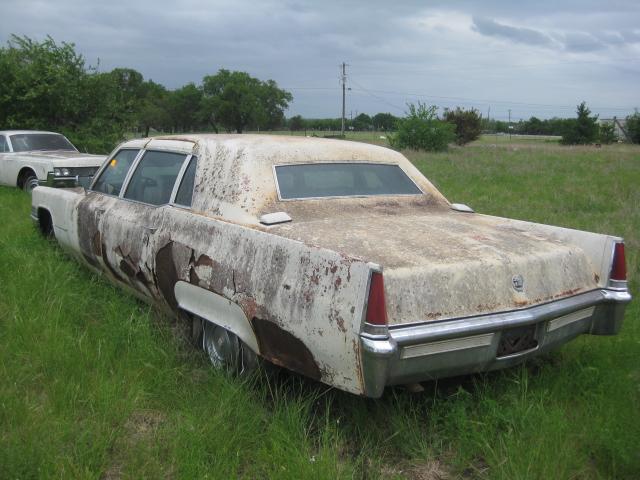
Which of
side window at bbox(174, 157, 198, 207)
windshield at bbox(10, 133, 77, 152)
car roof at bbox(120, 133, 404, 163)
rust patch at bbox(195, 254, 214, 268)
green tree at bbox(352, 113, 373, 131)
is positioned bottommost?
green tree at bbox(352, 113, 373, 131)

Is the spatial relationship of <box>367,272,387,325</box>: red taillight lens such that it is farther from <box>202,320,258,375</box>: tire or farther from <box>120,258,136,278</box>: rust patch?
<box>120,258,136,278</box>: rust patch

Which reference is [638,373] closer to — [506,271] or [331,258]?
[506,271]

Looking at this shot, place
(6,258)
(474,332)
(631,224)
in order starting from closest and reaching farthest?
1. (474,332)
2. (6,258)
3. (631,224)

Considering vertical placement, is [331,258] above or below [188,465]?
above

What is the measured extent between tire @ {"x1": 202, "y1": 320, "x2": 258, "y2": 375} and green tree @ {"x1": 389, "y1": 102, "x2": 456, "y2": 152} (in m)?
27.7

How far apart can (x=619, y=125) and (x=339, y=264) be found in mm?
59927

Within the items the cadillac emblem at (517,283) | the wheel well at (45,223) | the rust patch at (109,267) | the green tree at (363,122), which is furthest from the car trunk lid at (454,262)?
the green tree at (363,122)

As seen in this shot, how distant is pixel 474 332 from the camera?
8.78 ft

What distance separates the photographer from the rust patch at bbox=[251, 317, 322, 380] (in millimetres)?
2732

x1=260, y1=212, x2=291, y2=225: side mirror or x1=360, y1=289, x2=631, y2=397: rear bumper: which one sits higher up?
x1=260, y1=212, x2=291, y2=225: side mirror

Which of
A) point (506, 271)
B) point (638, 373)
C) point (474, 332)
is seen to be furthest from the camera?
point (638, 373)

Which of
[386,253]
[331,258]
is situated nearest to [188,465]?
[331,258]

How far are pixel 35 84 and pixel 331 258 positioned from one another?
17397 millimetres

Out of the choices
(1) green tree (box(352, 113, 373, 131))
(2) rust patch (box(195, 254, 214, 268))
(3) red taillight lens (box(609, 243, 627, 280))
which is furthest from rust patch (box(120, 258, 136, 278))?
(1) green tree (box(352, 113, 373, 131))
